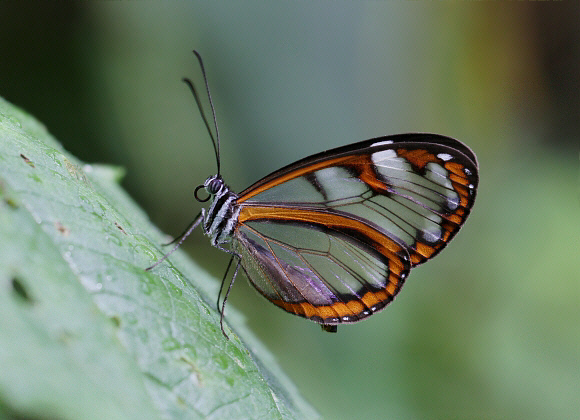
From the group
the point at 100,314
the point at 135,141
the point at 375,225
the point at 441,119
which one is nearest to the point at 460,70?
the point at 441,119

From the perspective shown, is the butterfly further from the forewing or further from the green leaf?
the green leaf

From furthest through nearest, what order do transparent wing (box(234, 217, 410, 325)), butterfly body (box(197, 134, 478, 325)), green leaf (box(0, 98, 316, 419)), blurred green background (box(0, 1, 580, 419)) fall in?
blurred green background (box(0, 1, 580, 419))
transparent wing (box(234, 217, 410, 325))
butterfly body (box(197, 134, 478, 325))
green leaf (box(0, 98, 316, 419))

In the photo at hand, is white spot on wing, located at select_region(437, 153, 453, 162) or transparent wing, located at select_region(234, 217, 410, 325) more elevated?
white spot on wing, located at select_region(437, 153, 453, 162)

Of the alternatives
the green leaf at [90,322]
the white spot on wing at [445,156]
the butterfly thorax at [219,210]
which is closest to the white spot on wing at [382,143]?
A: the white spot on wing at [445,156]

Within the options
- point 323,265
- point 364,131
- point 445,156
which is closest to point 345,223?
point 323,265

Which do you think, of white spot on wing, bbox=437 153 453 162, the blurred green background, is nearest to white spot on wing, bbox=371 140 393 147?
white spot on wing, bbox=437 153 453 162

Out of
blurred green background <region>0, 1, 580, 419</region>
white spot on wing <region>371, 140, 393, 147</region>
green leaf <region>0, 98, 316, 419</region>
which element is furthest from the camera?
blurred green background <region>0, 1, 580, 419</region>

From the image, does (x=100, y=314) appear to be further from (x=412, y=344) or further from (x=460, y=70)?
(x=460, y=70)
